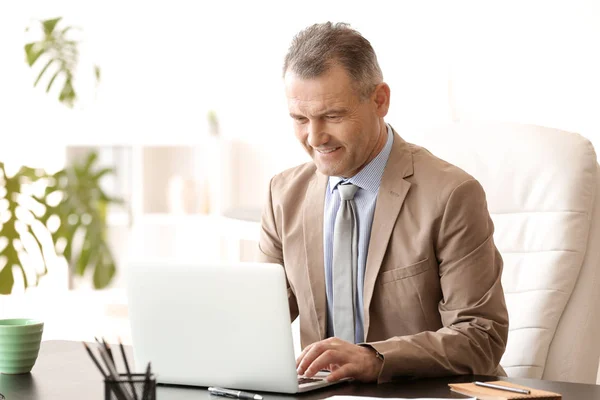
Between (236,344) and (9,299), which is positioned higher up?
(236,344)

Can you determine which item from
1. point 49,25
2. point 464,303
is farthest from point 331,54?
point 49,25

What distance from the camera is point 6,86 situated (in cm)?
530

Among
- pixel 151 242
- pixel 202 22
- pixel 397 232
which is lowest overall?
pixel 151 242

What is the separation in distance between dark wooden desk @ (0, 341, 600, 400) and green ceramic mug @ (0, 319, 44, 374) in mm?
20

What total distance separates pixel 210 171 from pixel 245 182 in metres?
0.20

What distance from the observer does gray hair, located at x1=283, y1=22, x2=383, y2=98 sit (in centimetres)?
186

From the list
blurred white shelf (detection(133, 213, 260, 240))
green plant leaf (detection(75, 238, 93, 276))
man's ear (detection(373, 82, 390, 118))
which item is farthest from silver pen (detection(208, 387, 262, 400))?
green plant leaf (detection(75, 238, 93, 276))

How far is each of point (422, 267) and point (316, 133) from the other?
1.19ft

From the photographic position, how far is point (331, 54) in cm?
186

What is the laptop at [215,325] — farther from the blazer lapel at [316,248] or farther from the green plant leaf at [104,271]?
the green plant leaf at [104,271]

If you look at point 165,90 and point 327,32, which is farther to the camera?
point 165,90

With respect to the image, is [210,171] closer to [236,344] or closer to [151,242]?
[151,242]

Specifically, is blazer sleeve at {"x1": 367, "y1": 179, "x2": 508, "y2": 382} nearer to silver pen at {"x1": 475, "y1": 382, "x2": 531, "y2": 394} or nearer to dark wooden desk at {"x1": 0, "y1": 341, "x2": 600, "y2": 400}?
dark wooden desk at {"x1": 0, "y1": 341, "x2": 600, "y2": 400}

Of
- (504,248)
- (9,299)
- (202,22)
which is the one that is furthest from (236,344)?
→ (9,299)
